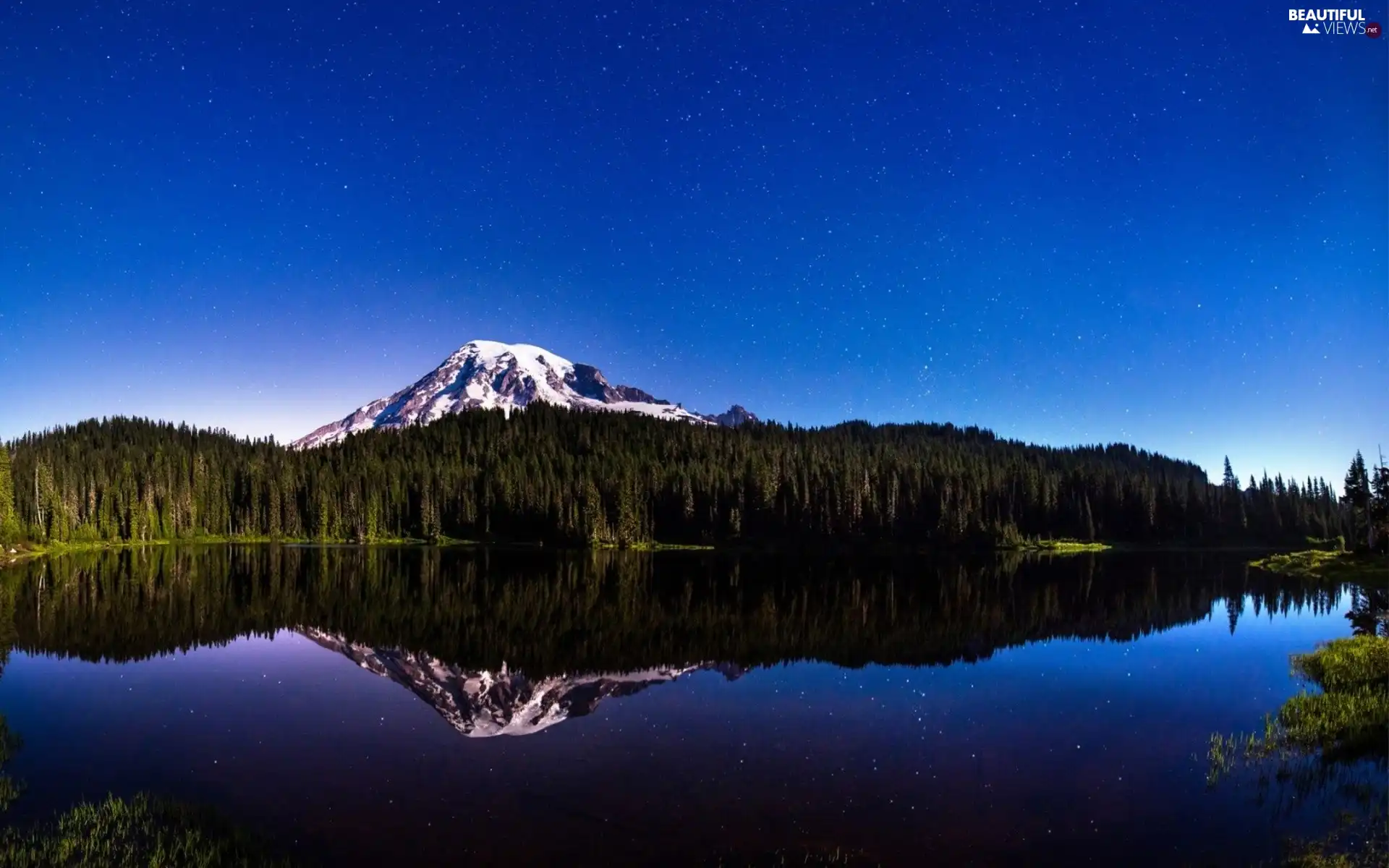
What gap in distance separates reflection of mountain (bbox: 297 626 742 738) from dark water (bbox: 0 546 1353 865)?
182 millimetres

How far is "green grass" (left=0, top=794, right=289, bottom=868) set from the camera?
16562 mm

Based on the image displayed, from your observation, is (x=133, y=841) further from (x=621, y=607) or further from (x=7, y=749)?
(x=621, y=607)

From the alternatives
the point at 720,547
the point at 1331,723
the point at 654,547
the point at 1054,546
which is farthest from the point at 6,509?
the point at 1054,546

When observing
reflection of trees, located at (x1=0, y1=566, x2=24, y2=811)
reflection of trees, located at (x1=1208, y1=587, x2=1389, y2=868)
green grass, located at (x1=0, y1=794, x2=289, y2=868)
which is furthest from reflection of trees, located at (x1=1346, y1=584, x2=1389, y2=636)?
reflection of trees, located at (x1=0, y1=566, x2=24, y2=811)

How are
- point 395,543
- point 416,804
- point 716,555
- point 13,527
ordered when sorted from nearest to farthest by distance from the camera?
point 416,804 → point 13,527 → point 716,555 → point 395,543

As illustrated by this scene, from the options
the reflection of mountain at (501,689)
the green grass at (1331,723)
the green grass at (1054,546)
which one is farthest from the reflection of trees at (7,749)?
the green grass at (1054,546)

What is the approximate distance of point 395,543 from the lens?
176 meters

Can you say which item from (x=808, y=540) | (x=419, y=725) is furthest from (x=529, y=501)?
(x=419, y=725)

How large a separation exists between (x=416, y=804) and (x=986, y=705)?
20.3 metres

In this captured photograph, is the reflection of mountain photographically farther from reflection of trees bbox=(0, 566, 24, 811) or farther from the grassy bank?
the grassy bank

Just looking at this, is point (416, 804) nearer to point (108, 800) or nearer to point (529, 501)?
point (108, 800)

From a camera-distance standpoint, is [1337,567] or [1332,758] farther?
[1337,567]

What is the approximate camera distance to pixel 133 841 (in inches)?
694

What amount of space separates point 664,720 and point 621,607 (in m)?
31.6
